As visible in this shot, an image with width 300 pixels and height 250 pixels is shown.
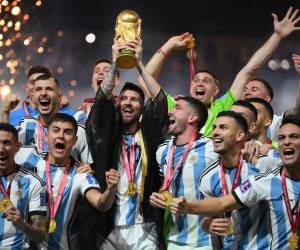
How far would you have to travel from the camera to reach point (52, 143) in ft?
17.9

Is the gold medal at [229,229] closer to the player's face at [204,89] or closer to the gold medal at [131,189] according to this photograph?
the gold medal at [131,189]

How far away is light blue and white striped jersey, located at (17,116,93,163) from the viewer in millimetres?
5816

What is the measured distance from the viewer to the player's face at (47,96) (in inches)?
232

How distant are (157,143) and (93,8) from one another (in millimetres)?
2832

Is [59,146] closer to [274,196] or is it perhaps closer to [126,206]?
[126,206]

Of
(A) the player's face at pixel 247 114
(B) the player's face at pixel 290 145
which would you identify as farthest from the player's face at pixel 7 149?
(B) the player's face at pixel 290 145

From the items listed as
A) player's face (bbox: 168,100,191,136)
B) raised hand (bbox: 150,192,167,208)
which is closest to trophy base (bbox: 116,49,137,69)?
player's face (bbox: 168,100,191,136)

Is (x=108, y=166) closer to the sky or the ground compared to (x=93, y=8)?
closer to the ground

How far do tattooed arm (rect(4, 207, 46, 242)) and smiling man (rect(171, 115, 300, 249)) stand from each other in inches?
34.8

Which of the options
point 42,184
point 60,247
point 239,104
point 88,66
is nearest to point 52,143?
point 42,184

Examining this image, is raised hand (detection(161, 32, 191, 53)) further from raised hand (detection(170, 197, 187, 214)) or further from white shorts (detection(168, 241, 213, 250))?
raised hand (detection(170, 197, 187, 214))

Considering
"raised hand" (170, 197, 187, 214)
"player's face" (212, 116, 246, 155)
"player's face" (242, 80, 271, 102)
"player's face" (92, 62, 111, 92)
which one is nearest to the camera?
"raised hand" (170, 197, 187, 214)

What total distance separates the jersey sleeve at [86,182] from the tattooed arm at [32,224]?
0.29 m

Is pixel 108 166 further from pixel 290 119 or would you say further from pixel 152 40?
pixel 152 40
